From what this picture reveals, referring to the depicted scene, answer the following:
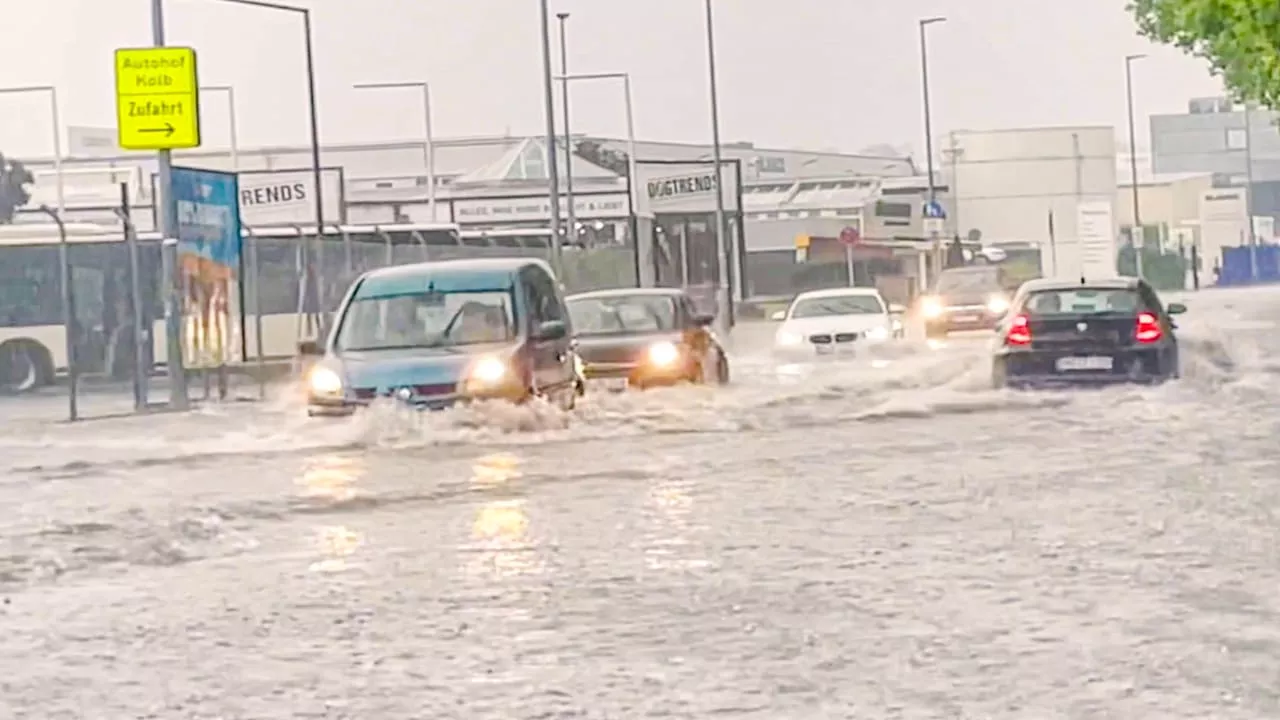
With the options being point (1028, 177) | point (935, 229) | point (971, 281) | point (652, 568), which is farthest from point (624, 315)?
point (1028, 177)

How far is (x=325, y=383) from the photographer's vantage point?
69.1 feet

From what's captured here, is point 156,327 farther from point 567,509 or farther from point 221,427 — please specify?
point 567,509

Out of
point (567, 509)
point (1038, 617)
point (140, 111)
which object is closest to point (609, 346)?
point (140, 111)

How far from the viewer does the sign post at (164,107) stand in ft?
90.6

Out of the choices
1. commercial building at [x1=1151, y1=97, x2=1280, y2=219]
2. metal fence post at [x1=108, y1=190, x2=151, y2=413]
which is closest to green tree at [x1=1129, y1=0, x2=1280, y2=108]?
metal fence post at [x1=108, y1=190, x2=151, y2=413]

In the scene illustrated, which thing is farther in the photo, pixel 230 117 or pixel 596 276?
pixel 230 117

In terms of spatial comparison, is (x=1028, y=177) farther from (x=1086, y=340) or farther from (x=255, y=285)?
(x=1086, y=340)

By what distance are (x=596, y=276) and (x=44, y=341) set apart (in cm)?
1794

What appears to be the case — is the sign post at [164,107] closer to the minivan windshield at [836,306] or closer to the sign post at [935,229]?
the minivan windshield at [836,306]

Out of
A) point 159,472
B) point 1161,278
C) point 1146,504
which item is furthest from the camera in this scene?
point 1161,278

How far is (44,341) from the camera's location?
120ft

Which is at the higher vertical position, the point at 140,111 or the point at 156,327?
the point at 140,111

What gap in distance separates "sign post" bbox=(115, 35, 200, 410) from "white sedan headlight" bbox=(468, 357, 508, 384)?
311 inches

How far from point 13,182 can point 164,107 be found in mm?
58634
